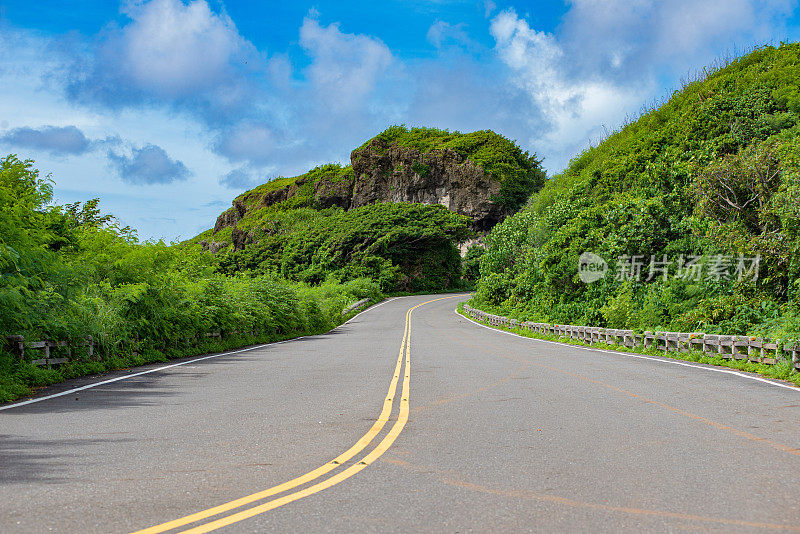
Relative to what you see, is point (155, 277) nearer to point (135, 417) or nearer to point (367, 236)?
point (135, 417)

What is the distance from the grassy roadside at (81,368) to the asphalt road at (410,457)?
95 centimetres

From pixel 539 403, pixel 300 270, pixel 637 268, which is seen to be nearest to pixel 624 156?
pixel 637 268

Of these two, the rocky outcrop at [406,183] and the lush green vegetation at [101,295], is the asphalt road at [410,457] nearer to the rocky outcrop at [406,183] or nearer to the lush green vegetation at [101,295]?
the lush green vegetation at [101,295]

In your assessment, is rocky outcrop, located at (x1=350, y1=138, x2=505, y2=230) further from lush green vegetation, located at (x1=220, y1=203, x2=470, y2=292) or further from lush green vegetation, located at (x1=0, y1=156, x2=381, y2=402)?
lush green vegetation, located at (x1=0, y1=156, x2=381, y2=402)

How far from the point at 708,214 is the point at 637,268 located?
167 inches

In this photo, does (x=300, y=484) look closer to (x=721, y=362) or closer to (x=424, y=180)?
(x=721, y=362)

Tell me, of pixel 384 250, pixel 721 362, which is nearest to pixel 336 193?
pixel 384 250

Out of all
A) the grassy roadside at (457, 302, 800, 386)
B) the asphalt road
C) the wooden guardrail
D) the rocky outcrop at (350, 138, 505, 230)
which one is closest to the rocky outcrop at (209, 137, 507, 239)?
the rocky outcrop at (350, 138, 505, 230)

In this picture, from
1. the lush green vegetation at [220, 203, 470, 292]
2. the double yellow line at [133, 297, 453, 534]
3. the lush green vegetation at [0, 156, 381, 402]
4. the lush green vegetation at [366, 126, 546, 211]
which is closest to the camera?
the double yellow line at [133, 297, 453, 534]

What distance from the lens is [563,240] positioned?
32438 mm

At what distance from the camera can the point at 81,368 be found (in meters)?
13.7

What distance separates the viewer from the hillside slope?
79.3m

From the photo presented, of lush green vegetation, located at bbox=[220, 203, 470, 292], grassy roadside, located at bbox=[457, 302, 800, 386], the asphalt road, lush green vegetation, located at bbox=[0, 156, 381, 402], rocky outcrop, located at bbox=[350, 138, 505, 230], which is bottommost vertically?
grassy roadside, located at bbox=[457, 302, 800, 386]

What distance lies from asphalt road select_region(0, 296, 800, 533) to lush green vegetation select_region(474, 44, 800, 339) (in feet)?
25.1
